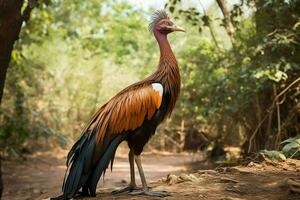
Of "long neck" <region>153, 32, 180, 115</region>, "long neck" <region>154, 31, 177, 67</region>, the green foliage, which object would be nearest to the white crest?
"long neck" <region>154, 31, 177, 67</region>

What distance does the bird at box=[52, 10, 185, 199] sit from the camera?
16.9 feet

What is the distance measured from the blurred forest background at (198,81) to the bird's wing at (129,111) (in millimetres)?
1306

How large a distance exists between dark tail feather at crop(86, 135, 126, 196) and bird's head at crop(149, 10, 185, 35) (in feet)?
4.47

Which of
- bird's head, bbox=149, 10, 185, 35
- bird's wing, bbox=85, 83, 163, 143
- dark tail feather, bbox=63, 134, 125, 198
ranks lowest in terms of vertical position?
dark tail feather, bbox=63, 134, 125, 198

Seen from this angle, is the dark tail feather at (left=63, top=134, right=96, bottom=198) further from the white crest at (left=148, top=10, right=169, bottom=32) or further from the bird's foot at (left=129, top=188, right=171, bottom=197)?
the white crest at (left=148, top=10, right=169, bottom=32)

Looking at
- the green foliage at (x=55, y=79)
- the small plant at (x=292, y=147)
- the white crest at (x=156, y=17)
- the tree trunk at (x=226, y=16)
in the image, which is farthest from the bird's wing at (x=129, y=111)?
the green foliage at (x=55, y=79)

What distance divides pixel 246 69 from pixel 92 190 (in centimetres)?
557

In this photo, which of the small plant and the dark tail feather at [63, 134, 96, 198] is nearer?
the dark tail feather at [63, 134, 96, 198]

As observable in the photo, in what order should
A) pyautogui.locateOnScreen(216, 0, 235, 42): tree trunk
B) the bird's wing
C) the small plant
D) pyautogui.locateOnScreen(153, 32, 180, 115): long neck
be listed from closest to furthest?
the bird's wing < pyautogui.locateOnScreen(153, 32, 180, 115): long neck < the small plant < pyautogui.locateOnScreen(216, 0, 235, 42): tree trunk

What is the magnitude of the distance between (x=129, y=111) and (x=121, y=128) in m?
0.20

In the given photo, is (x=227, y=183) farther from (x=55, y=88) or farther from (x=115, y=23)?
(x=115, y=23)

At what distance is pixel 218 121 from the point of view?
14.4 meters

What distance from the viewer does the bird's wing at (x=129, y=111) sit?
5238 millimetres

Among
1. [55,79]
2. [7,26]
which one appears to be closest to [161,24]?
[7,26]
